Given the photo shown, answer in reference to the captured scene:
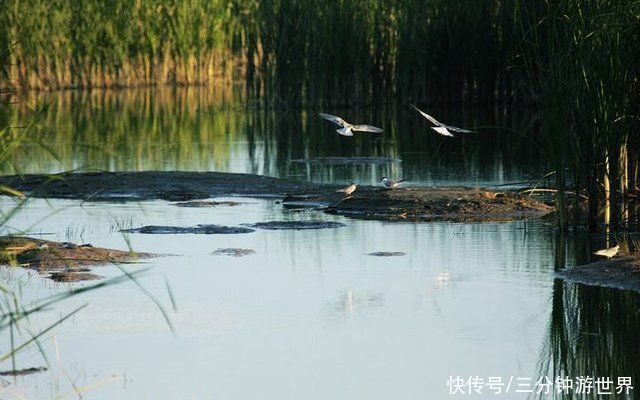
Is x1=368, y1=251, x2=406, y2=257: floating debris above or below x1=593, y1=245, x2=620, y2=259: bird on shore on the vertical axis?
below

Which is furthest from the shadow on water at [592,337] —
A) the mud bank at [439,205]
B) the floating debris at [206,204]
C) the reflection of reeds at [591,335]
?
the floating debris at [206,204]

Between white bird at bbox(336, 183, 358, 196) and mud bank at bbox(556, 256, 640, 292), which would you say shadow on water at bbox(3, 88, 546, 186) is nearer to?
white bird at bbox(336, 183, 358, 196)

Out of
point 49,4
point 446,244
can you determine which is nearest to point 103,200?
point 446,244

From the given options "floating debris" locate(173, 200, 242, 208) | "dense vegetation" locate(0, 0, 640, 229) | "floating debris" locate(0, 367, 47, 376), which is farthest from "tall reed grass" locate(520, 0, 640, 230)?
"floating debris" locate(0, 367, 47, 376)

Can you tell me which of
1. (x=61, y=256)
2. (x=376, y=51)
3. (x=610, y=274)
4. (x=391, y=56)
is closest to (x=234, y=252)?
(x=61, y=256)

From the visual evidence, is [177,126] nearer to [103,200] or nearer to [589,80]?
[103,200]

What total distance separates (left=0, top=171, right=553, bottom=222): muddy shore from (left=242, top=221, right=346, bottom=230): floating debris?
486 mm

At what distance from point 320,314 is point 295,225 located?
2.95 m

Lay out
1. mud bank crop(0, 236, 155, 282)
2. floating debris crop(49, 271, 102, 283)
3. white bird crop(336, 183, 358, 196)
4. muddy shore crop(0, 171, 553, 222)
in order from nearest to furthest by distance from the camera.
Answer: floating debris crop(49, 271, 102, 283)
mud bank crop(0, 236, 155, 282)
muddy shore crop(0, 171, 553, 222)
white bird crop(336, 183, 358, 196)

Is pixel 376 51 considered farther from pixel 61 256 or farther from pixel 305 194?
pixel 61 256

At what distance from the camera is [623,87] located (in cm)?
928

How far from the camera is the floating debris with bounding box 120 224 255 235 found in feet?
32.1

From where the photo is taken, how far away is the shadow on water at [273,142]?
14.0m

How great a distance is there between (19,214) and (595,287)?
4682mm
